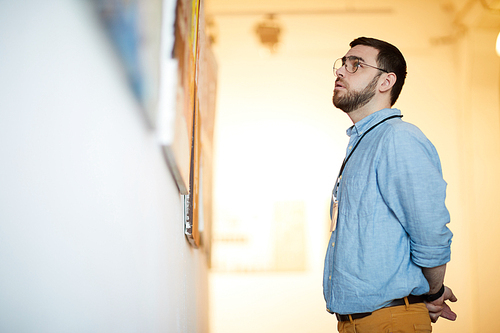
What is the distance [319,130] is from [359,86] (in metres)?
3.77

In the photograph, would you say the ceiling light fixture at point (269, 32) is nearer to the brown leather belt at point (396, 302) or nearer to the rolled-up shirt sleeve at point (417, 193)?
the rolled-up shirt sleeve at point (417, 193)

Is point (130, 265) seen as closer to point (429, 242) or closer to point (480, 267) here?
point (429, 242)

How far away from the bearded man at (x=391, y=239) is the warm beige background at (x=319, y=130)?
376cm

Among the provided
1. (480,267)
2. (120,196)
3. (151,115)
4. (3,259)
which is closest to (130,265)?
(120,196)

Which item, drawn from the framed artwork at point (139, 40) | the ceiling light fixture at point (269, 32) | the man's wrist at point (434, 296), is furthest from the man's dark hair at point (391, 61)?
the ceiling light fixture at point (269, 32)

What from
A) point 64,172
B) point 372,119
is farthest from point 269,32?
point 64,172

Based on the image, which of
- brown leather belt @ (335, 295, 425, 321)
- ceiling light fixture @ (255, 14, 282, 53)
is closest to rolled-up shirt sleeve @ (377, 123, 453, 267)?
brown leather belt @ (335, 295, 425, 321)

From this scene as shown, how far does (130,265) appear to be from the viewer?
853mm

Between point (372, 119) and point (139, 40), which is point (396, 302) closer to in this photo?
point (372, 119)

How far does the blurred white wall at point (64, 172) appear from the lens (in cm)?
44

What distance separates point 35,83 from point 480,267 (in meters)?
5.08

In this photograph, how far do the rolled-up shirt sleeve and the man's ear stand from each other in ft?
1.07

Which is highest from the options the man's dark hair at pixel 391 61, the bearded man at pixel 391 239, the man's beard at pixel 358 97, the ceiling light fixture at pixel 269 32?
the ceiling light fixture at pixel 269 32

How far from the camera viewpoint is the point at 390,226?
1.32 metres
